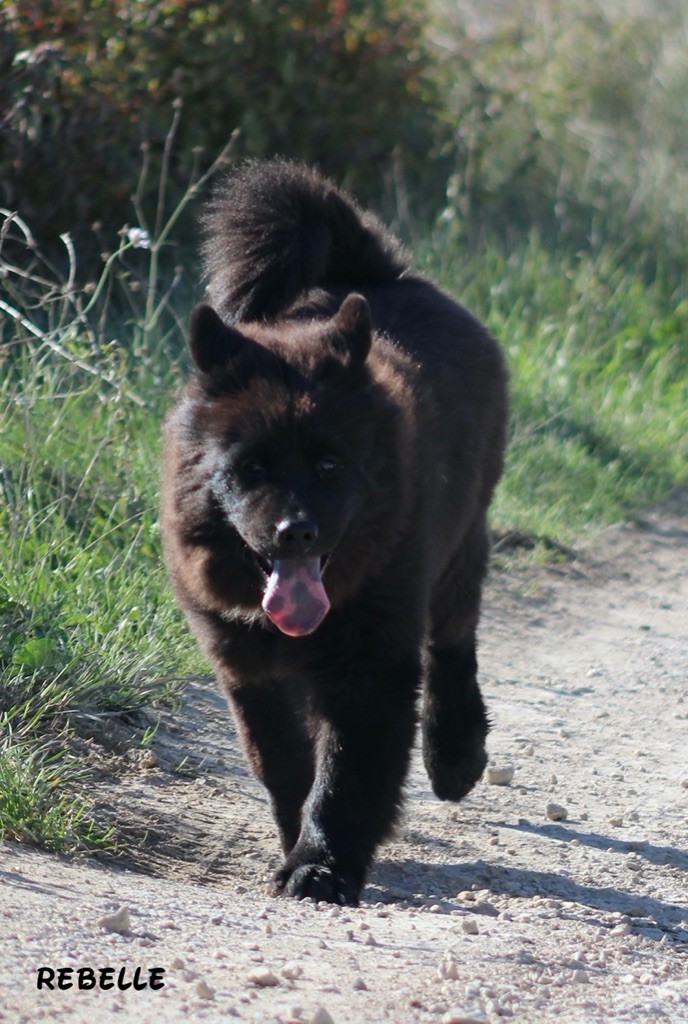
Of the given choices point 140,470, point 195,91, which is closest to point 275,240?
point 140,470

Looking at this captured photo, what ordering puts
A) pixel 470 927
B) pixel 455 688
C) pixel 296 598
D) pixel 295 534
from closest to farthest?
pixel 470 927 < pixel 295 534 < pixel 296 598 < pixel 455 688

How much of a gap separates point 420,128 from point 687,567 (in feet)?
16.0

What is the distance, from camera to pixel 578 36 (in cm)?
1536

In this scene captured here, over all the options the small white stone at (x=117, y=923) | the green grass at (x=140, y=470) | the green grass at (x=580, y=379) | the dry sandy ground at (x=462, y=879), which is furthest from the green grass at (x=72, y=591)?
the green grass at (x=580, y=379)

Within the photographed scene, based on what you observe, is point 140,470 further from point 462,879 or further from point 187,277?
point 187,277

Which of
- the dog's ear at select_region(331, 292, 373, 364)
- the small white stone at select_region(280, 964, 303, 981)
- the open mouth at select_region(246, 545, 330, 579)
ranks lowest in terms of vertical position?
the small white stone at select_region(280, 964, 303, 981)

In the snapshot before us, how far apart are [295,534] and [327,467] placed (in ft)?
0.88

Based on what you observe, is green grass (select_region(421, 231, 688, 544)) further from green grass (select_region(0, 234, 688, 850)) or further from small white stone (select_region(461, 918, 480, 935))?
small white stone (select_region(461, 918, 480, 935))

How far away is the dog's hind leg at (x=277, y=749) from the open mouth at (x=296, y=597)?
0.53m

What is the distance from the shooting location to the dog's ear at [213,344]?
408 cm

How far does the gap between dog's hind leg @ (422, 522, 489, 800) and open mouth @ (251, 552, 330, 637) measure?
51.0 inches

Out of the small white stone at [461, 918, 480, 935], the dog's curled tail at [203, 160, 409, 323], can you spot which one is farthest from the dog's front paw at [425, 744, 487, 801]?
the dog's curled tail at [203, 160, 409, 323]

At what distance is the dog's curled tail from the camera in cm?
487

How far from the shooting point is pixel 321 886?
392cm
